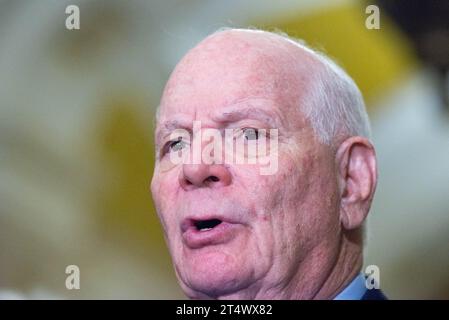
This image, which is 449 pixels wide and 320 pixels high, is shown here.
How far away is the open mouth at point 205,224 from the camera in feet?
5.83

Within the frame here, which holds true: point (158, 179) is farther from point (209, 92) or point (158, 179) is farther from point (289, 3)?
point (289, 3)

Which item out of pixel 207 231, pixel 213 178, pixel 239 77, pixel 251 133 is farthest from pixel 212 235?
pixel 239 77

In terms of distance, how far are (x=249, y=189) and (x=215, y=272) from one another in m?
0.18

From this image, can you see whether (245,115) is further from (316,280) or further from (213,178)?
(316,280)

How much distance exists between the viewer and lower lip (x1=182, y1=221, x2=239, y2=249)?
1749 millimetres

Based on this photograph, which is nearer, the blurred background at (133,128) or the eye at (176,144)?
the eye at (176,144)

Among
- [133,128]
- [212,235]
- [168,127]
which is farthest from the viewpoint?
[133,128]

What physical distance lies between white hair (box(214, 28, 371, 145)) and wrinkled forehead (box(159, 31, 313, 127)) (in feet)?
0.09

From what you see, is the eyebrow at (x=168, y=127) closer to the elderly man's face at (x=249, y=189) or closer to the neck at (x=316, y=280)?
the elderly man's face at (x=249, y=189)

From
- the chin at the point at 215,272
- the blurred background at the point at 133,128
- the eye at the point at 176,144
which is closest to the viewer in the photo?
the chin at the point at 215,272

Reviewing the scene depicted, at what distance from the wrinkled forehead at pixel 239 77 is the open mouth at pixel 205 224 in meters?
0.22

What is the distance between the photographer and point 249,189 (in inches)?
69.8

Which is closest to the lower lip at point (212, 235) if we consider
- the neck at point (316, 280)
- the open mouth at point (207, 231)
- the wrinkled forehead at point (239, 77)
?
the open mouth at point (207, 231)

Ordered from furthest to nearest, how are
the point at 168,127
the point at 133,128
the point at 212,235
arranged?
the point at 133,128, the point at 168,127, the point at 212,235
